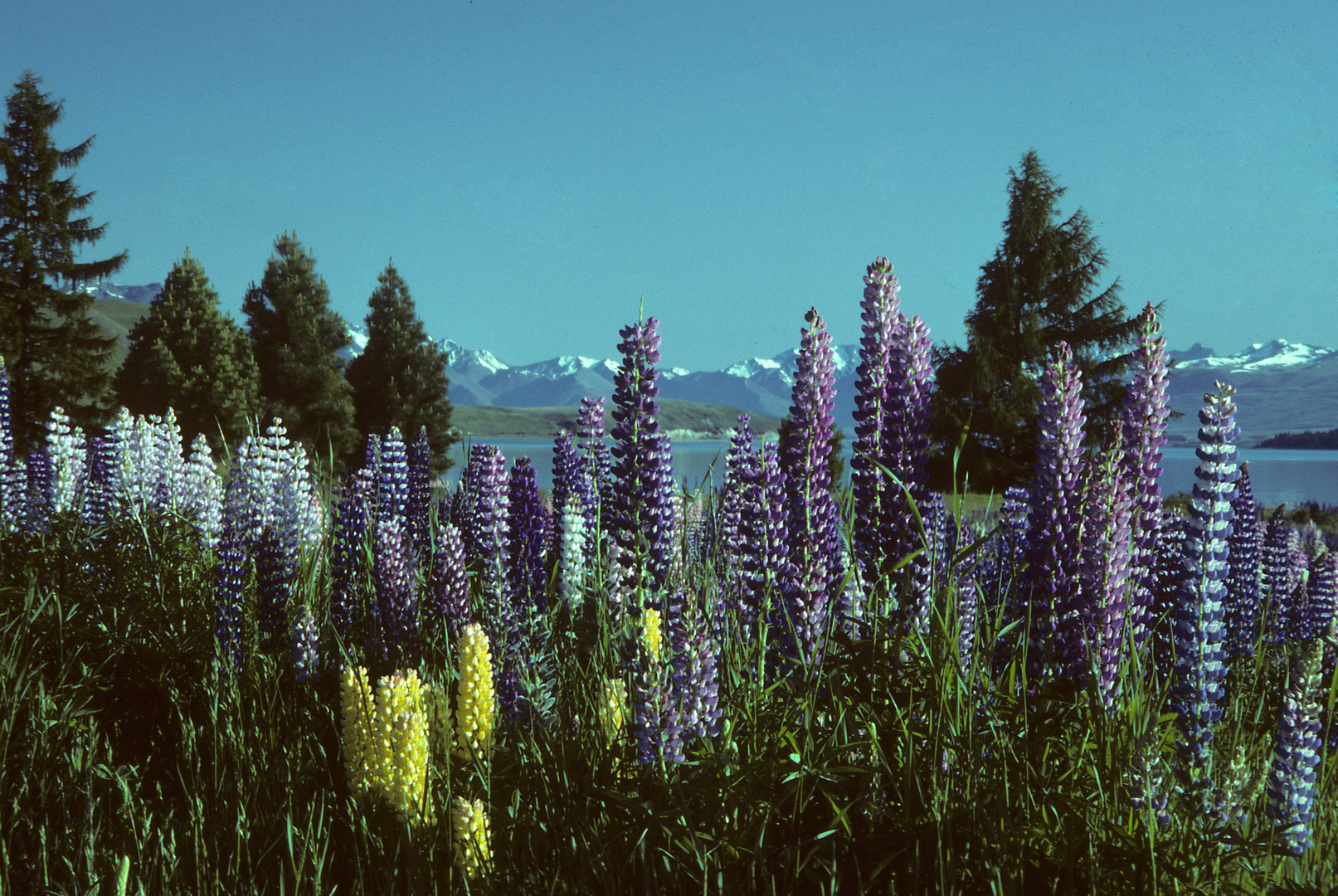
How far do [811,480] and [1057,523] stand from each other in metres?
0.89

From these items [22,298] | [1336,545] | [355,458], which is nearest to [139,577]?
[1336,545]

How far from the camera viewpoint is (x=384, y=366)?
61.7 metres

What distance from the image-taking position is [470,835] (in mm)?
2713

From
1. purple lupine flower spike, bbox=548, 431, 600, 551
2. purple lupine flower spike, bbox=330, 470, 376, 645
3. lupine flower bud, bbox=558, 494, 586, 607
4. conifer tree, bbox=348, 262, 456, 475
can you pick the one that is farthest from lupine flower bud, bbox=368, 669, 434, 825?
conifer tree, bbox=348, 262, 456, 475

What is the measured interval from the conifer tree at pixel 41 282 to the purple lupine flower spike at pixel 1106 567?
4353 centimetres

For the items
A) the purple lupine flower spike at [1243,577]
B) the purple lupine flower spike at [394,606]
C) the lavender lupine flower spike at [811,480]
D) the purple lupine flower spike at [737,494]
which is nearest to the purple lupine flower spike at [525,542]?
the purple lupine flower spike at [394,606]

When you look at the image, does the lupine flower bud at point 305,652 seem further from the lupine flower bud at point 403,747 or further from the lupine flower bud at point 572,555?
the lupine flower bud at point 572,555

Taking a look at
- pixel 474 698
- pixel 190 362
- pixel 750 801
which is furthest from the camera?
pixel 190 362

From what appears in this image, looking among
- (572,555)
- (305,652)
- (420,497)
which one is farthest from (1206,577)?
(420,497)

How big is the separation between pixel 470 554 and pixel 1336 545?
16726mm

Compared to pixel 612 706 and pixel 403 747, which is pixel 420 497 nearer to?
pixel 612 706

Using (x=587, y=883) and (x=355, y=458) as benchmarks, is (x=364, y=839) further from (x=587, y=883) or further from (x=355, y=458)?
(x=355, y=458)

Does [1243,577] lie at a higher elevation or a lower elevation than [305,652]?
higher

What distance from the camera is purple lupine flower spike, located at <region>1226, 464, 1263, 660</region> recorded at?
5109 millimetres
